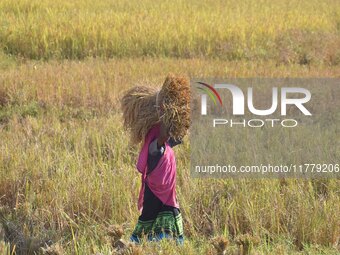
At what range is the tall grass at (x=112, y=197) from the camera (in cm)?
342

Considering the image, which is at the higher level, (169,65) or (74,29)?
(74,29)

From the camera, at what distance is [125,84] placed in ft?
22.8

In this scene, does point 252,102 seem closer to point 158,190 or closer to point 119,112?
point 119,112

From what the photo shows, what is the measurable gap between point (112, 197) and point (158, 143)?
33.2 inches

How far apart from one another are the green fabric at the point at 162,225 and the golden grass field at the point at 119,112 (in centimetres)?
16

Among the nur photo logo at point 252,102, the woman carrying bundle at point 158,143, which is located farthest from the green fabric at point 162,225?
the nur photo logo at point 252,102

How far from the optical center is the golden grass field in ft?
11.5

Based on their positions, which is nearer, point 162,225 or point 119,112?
point 162,225

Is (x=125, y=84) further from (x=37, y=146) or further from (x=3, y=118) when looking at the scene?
(x=37, y=146)

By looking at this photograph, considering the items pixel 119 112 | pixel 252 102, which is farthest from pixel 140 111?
pixel 252 102

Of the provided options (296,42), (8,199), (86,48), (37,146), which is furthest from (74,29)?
(8,199)

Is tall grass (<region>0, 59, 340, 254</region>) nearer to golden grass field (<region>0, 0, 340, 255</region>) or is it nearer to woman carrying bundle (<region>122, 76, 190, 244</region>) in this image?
golden grass field (<region>0, 0, 340, 255</region>)

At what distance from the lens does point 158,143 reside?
3.05 metres

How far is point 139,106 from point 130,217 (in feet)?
2.77
